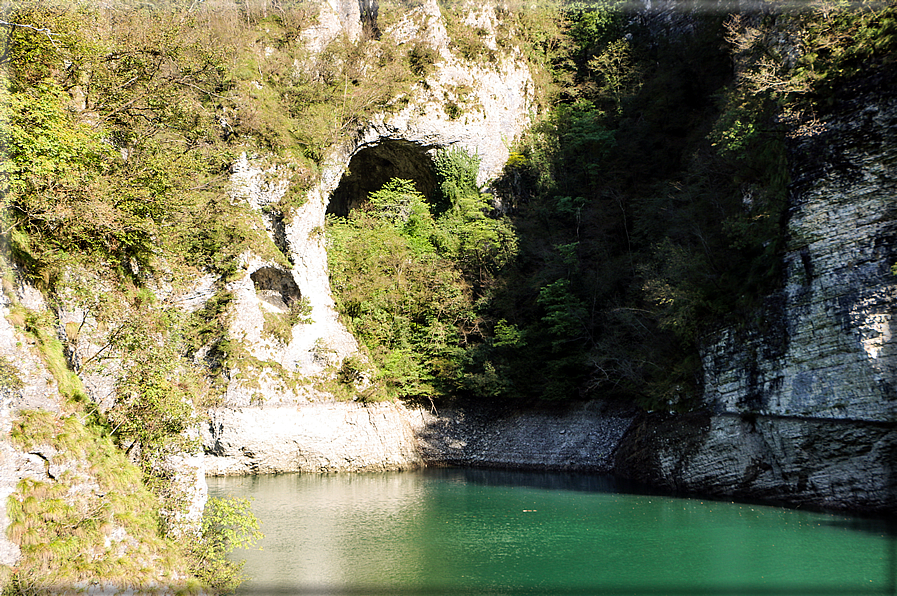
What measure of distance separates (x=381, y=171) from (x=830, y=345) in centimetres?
2060

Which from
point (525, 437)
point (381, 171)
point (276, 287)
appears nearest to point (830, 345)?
point (525, 437)

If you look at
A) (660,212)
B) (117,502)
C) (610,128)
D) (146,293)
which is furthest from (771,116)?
(117,502)

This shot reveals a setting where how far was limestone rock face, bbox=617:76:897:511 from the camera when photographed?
40.3 ft

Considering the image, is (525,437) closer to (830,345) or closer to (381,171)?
(830,345)

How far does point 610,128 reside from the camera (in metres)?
25.0

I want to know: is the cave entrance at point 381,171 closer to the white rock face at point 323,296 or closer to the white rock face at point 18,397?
the white rock face at point 323,296

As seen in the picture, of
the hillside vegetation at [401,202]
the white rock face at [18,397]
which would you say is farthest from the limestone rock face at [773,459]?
the white rock face at [18,397]

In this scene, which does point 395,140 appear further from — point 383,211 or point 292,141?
point 292,141

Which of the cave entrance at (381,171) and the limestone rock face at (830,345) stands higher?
the cave entrance at (381,171)

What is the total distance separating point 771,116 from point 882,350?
5784 mm

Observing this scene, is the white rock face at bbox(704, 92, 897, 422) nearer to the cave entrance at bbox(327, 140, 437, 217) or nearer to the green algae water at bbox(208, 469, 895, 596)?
the green algae water at bbox(208, 469, 895, 596)

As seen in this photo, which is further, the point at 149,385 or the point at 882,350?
the point at 882,350

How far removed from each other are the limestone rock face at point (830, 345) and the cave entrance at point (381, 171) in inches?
635

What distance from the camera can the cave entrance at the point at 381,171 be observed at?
26.9 meters
